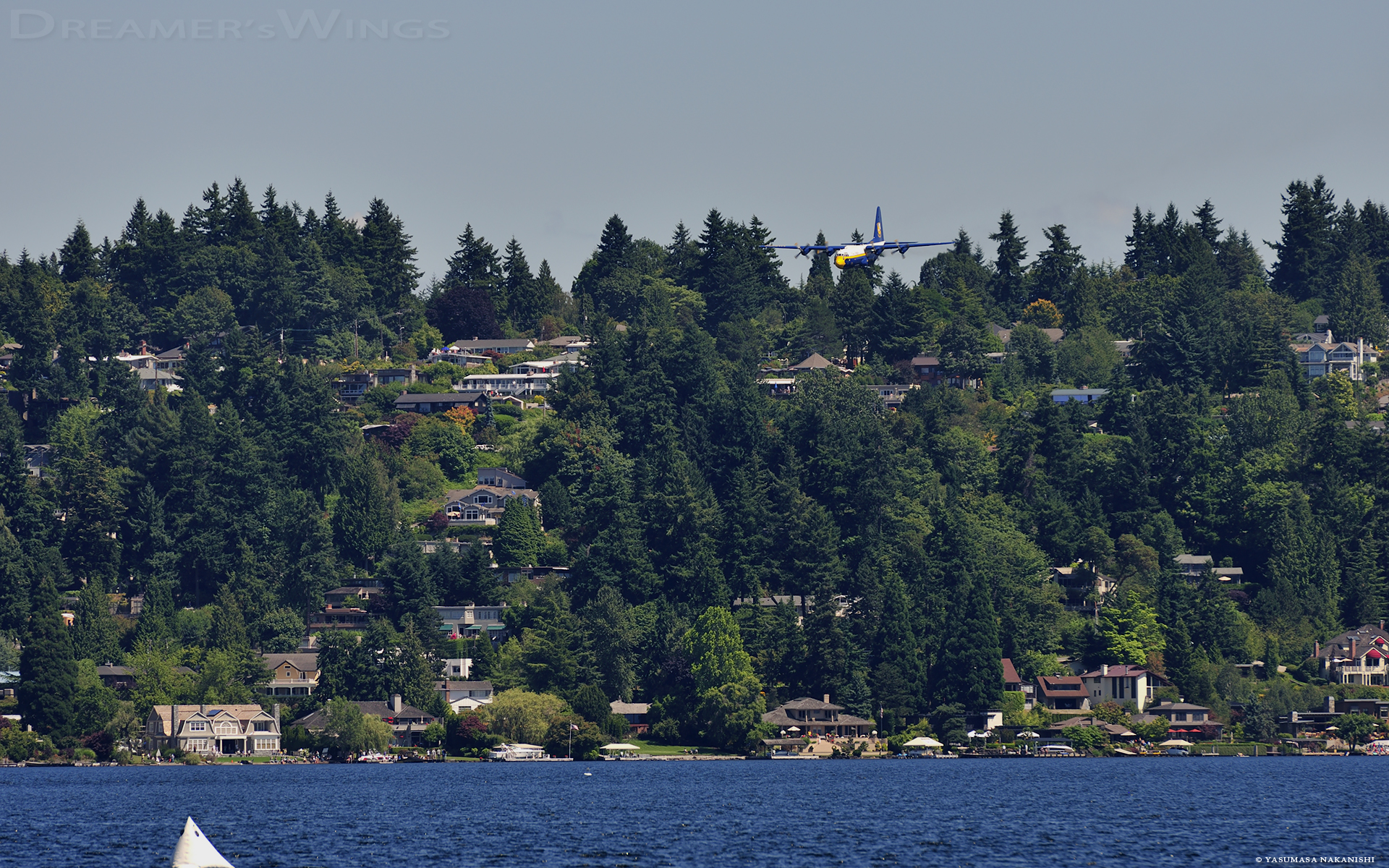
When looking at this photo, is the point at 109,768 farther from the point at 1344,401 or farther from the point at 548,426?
the point at 1344,401

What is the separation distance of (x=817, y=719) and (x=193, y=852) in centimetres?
8907

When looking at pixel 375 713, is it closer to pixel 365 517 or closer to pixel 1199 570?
pixel 365 517

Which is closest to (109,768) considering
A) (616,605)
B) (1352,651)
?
(616,605)

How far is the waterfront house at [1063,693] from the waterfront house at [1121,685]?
0.57 m

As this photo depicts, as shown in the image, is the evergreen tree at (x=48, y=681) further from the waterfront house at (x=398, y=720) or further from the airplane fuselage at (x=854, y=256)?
the airplane fuselage at (x=854, y=256)

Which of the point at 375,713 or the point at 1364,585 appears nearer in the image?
the point at 375,713

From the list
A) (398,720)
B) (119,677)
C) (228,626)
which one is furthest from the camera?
(228,626)

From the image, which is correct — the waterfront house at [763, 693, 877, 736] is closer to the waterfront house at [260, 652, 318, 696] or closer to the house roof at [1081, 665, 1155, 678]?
the house roof at [1081, 665, 1155, 678]

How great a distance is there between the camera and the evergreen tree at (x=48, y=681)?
146375mm

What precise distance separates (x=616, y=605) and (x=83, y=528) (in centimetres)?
5189

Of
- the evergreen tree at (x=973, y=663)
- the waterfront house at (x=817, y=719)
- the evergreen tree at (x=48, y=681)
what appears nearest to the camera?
the evergreen tree at (x=48, y=681)

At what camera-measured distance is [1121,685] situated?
157375 millimetres

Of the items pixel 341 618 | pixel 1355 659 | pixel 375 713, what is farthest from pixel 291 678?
pixel 1355 659

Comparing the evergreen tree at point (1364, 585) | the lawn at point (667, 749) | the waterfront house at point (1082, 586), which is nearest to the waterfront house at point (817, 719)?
the lawn at point (667, 749)
